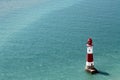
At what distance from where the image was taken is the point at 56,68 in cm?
2916

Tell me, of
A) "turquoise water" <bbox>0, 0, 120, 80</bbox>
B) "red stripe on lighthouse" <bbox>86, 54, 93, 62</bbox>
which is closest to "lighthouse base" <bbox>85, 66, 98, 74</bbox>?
"turquoise water" <bbox>0, 0, 120, 80</bbox>

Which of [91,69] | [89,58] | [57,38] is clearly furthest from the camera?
[57,38]

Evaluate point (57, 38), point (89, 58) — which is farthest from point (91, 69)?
point (57, 38)

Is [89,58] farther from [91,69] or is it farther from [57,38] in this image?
[57,38]

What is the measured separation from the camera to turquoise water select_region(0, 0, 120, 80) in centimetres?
2875

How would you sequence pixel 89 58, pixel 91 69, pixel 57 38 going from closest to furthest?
1. pixel 89 58
2. pixel 91 69
3. pixel 57 38

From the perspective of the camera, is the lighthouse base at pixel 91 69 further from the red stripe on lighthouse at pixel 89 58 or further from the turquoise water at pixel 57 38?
the red stripe on lighthouse at pixel 89 58

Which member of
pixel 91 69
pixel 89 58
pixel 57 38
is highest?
pixel 57 38

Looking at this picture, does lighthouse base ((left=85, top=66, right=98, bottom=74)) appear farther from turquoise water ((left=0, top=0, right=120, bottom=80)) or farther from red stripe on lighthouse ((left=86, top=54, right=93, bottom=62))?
red stripe on lighthouse ((left=86, top=54, right=93, bottom=62))

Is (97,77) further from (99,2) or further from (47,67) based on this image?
(99,2)

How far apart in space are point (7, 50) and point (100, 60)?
839cm

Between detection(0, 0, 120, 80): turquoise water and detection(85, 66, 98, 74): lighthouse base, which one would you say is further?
detection(0, 0, 120, 80): turquoise water

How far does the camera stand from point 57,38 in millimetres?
36000

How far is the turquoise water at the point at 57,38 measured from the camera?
28750 millimetres
